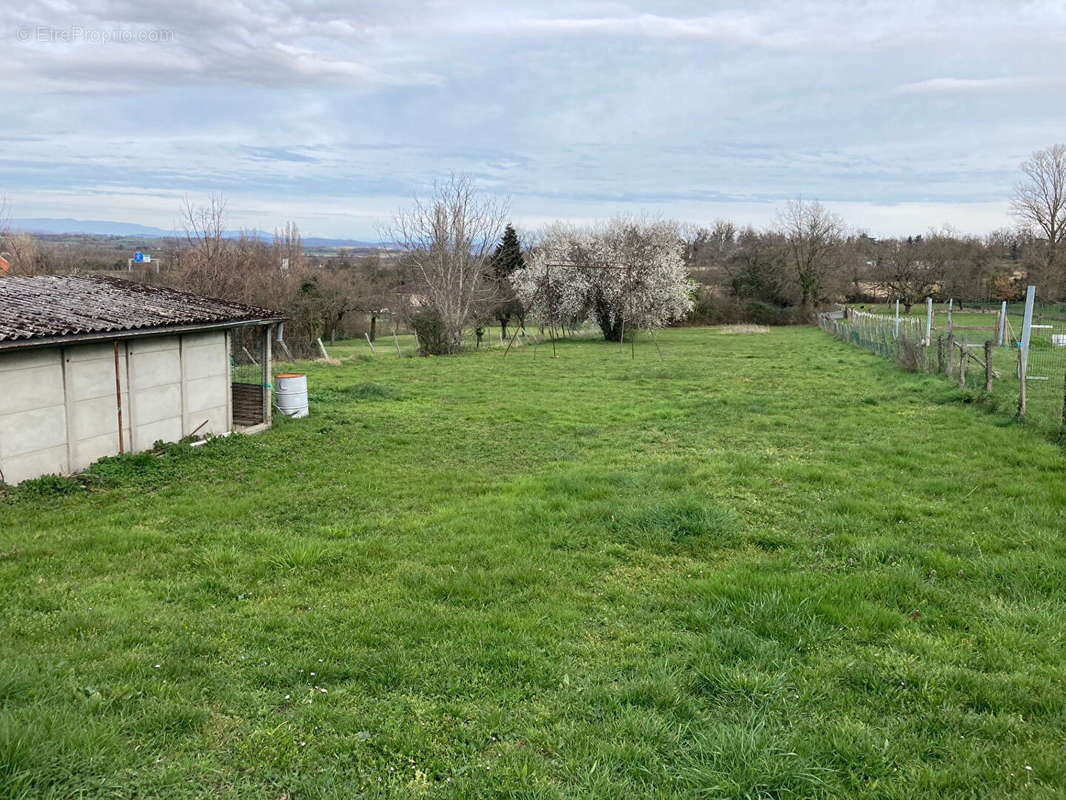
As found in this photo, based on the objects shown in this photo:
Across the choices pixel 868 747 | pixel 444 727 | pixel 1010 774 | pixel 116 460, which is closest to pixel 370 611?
pixel 444 727

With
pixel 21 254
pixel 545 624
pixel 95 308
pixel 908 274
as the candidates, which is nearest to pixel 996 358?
pixel 545 624

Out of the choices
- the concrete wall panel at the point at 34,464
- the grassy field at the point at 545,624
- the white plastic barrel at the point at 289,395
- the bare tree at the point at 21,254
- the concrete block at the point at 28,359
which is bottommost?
the grassy field at the point at 545,624

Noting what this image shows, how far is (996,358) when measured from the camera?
74.5ft

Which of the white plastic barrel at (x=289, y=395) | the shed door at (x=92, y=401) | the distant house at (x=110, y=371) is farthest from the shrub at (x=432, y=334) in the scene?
the shed door at (x=92, y=401)

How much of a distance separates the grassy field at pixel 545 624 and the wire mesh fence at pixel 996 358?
2.10 m

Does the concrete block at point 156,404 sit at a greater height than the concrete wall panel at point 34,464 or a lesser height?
greater

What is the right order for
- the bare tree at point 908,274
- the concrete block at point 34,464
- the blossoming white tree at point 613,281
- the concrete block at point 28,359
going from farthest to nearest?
the bare tree at point 908,274 < the blossoming white tree at point 613,281 < the concrete block at point 34,464 < the concrete block at point 28,359

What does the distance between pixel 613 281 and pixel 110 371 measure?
29.5 m

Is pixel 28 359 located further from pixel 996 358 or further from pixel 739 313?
pixel 739 313

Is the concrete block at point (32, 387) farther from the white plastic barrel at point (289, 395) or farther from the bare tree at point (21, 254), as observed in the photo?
the bare tree at point (21, 254)

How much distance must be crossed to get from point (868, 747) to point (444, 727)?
223 cm

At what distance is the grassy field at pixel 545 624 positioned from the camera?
11.9 ft

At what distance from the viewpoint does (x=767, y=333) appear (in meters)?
43.9

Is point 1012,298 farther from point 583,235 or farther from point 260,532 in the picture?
point 260,532
